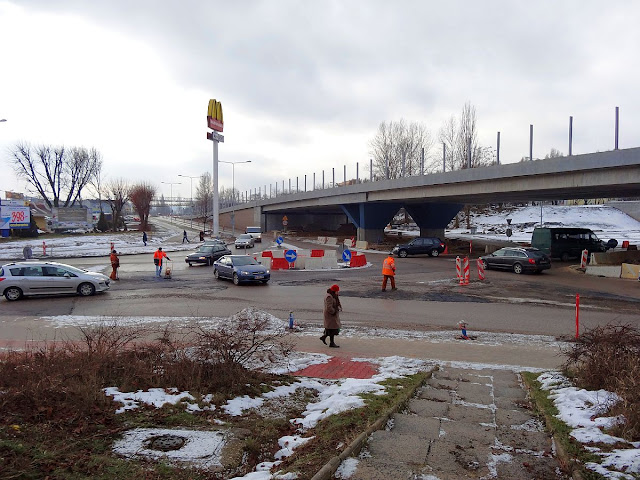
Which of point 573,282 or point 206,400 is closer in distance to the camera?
point 206,400

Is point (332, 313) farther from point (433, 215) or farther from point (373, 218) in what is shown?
point (433, 215)

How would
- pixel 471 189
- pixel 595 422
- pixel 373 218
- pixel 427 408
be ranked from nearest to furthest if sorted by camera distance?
pixel 595 422 < pixel 427 408 < pixel 471 189 < pixel 373 218

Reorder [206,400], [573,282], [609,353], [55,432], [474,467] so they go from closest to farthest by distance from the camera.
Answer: [474,467]
[55,432]
[206,400]
[609,353]
[573,282]

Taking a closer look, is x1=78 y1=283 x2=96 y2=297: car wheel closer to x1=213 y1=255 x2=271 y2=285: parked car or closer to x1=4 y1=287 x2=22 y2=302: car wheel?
x1=4 y1=287 x2=22 y2=302: car wheel

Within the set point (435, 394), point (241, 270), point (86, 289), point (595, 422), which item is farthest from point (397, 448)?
point (241, 270)

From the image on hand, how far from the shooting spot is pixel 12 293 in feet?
56.0

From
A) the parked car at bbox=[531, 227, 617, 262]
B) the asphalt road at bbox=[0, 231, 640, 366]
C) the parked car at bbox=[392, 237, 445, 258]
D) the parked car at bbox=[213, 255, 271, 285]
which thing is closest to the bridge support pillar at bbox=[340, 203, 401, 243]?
the parked car at bbox=[392, 237, 445, 258]

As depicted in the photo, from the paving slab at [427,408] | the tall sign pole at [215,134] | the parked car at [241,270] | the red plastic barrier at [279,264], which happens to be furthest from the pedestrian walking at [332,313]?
the tall sign pole at [215,134]

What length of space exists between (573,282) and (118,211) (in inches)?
2609

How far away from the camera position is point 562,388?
657 cm

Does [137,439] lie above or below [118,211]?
below

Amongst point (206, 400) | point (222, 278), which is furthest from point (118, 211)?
point (206, 400)

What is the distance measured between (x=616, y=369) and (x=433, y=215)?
45.4m

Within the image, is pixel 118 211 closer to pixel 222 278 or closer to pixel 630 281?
pixel 222 278
